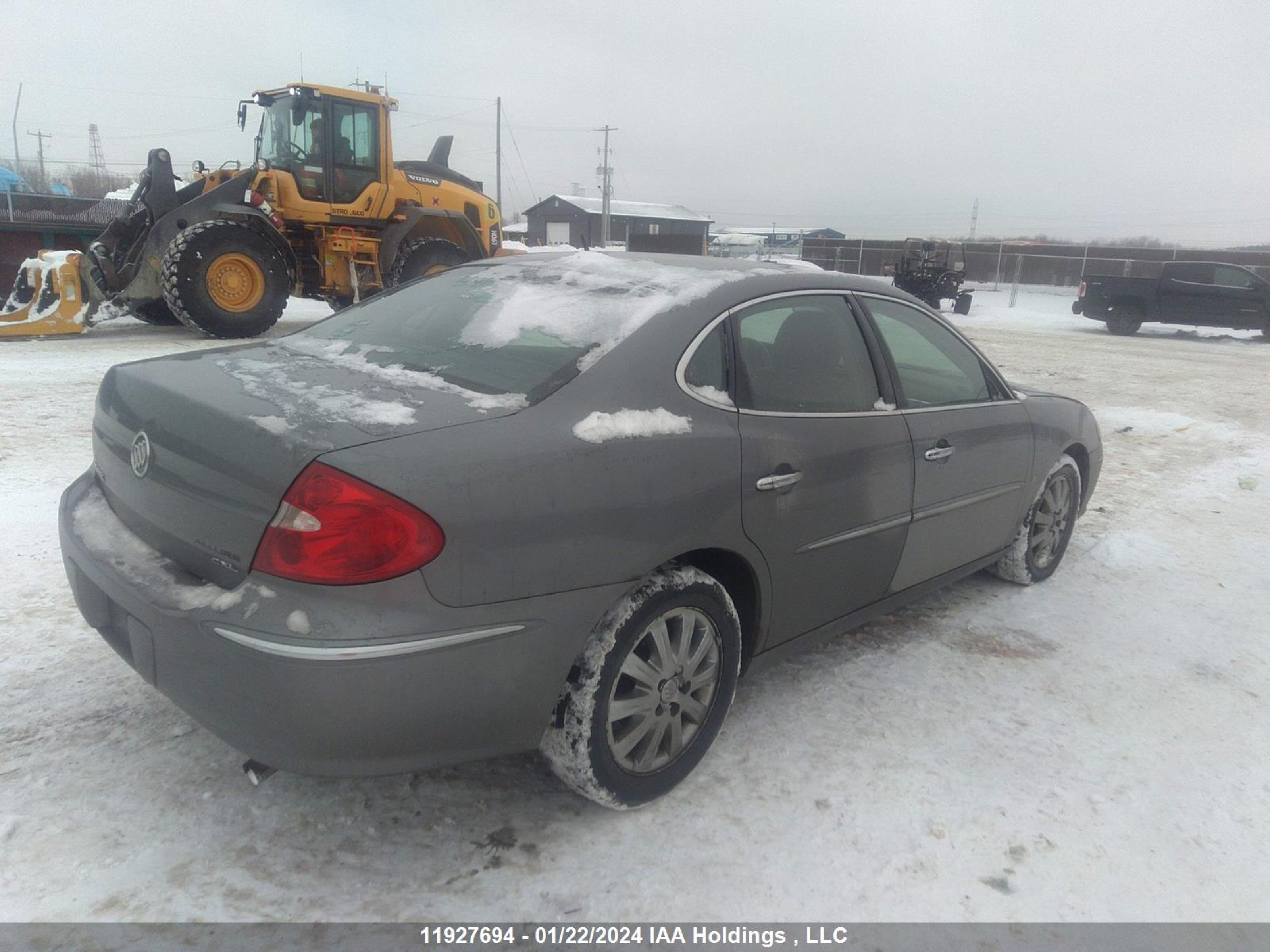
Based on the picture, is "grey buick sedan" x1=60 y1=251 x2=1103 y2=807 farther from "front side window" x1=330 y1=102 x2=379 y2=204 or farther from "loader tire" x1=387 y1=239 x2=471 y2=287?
"front side window" x1=330 y1=102 x2=379 y2=204

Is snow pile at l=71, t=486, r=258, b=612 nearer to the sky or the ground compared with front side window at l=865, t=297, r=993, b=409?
nearer to the ground

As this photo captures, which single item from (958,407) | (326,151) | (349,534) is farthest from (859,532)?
(326,151)

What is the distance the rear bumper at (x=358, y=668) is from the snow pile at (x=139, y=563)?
1cm

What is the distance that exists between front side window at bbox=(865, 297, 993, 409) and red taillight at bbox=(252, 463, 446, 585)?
207cm

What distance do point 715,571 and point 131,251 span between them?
432 inches

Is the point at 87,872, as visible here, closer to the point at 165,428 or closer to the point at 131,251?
the point at 165,428

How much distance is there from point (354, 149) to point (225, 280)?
2.56m

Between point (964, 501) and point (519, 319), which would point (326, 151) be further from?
point (964, 501)

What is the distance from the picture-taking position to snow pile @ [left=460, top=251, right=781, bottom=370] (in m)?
2.63

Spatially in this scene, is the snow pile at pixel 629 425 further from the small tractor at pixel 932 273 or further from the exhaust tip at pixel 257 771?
the small tractor at pixel 932 273

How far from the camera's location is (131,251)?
10914mm

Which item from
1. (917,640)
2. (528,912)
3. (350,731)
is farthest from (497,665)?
(917,640)

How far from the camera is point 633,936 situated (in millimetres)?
2049

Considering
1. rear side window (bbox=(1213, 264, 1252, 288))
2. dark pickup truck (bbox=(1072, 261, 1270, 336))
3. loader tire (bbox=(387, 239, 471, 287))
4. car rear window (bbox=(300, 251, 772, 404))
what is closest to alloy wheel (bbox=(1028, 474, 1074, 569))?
car rear window (bbox=(300, 251, 772, 404))
